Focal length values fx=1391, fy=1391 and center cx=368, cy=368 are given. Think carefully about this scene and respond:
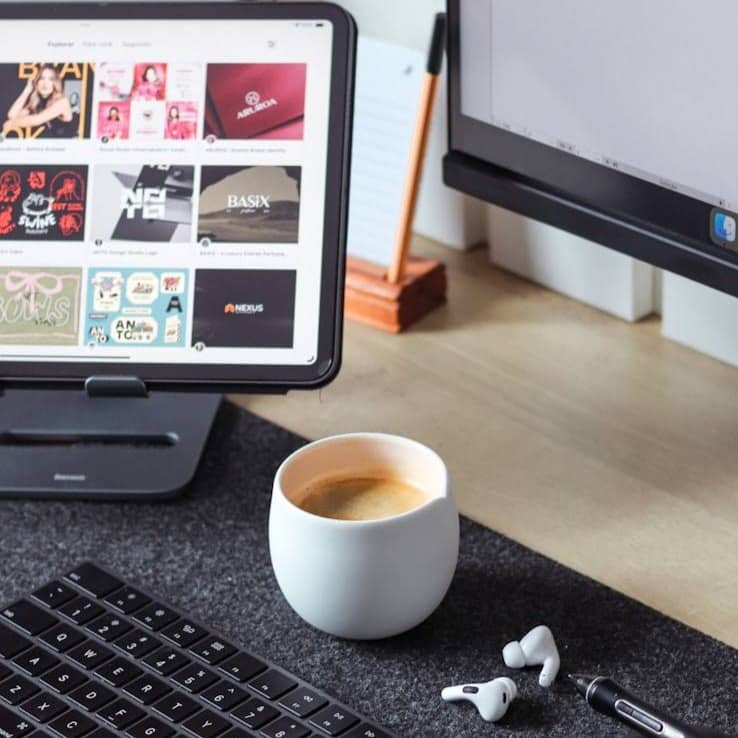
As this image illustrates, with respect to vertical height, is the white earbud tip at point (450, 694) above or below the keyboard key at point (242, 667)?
above

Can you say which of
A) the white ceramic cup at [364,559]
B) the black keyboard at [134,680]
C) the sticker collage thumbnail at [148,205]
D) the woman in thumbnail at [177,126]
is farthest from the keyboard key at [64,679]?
the woman in thumbnail at [177,126]

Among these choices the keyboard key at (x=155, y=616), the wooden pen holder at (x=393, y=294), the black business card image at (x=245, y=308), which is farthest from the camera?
the wooden pen holder at (x=393, y=294)

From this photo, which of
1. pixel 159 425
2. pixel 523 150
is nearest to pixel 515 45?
pixel 523 150

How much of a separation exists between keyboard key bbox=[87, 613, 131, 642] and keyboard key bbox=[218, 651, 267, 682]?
0.06m

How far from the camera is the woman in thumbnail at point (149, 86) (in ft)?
2.79

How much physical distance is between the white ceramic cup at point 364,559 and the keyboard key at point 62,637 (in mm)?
105

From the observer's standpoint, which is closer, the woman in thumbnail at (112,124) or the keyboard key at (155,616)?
the keyboard key at (155,616)

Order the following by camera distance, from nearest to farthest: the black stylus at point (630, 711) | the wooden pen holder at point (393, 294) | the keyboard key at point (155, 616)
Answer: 1. the black stylus at point (630, 711)
2. the keyboard key at point (155, 616)
3. the wooden pen holder at point (393, 294)

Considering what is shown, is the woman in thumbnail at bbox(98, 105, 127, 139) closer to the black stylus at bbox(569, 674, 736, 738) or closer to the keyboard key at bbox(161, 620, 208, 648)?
the keyboard key at bbox(161, 620, 208, 648)

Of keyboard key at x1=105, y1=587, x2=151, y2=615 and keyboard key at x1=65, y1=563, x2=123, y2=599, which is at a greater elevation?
keyboard key at x1=105, y1=587, x2=151, y2=615

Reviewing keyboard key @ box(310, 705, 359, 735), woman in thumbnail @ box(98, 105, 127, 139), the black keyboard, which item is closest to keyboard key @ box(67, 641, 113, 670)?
the black keyboard

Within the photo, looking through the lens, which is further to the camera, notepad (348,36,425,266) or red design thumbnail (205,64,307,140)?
notepad (348,36,425,266)

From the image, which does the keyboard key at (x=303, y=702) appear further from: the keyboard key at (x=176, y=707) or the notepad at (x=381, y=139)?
the notepad at (x=381, y=139)

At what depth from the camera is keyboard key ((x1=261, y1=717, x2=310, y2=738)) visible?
625 millimetres
